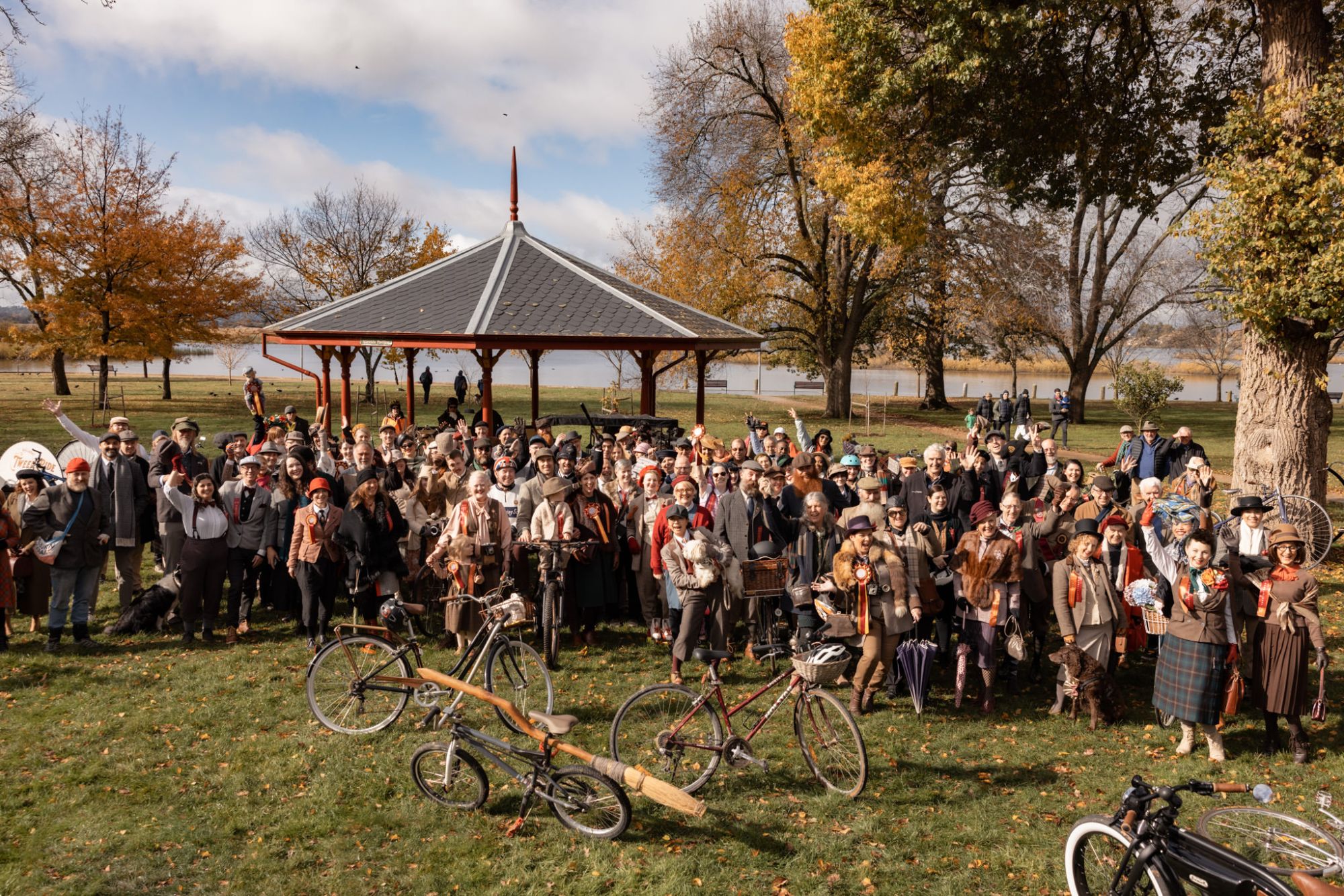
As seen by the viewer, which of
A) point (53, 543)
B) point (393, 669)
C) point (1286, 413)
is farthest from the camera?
point (1286, 413)

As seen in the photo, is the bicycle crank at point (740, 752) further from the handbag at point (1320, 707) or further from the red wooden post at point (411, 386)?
the red wooden post at point (411, 386)

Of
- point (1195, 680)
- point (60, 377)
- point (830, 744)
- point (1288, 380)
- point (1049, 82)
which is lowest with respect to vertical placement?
point (830, 744)

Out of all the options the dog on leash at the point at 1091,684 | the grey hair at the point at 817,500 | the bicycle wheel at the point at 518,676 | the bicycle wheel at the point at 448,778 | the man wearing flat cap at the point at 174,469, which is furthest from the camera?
the man wearing flat cap at the point at 174,469

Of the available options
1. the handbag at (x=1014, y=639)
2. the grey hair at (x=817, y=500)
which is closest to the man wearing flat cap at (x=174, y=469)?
the grey hair at (x=817, y=500)

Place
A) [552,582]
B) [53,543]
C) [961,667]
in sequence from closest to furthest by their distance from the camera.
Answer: [961,667], [552,582], [53,543]

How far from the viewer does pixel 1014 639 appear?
24.6 feet

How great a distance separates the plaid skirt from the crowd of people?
2cm

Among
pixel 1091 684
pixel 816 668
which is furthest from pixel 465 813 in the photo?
pixel 1091 684

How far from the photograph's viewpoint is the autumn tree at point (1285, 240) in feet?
37.4

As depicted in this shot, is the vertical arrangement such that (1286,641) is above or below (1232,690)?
above

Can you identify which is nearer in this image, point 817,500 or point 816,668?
point 816,668

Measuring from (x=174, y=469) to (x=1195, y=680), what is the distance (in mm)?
10180

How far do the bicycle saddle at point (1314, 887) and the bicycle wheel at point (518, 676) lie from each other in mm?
4817

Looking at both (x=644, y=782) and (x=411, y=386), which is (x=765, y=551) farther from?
(x=411, y=386)
